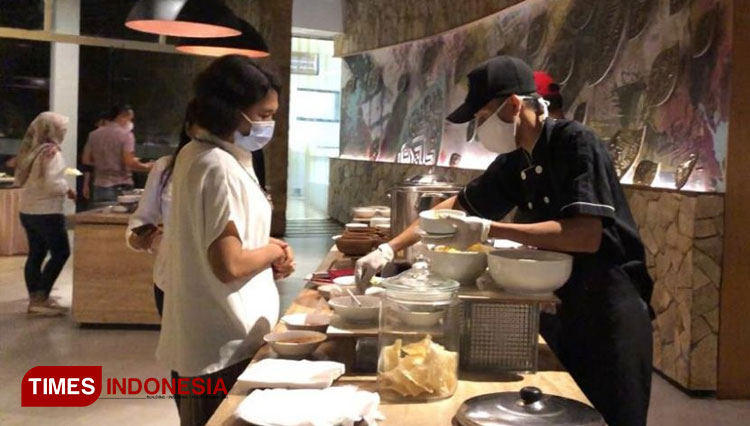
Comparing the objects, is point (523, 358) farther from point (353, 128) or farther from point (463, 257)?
point (353, 128)

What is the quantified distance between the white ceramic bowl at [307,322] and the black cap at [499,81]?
29.2 inches

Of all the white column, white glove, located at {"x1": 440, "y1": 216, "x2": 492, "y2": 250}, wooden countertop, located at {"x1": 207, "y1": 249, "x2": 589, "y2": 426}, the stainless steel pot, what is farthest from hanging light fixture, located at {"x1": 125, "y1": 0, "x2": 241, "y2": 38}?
the white column

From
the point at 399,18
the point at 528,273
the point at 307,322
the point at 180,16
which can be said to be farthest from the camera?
the point at 399,18

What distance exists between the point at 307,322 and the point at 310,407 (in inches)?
25.6

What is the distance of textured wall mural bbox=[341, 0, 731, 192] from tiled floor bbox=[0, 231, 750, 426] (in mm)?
1285

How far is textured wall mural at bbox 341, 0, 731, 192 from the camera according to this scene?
4.25m

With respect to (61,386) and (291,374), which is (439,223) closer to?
(291,374)

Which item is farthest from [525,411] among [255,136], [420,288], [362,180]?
[362,180]

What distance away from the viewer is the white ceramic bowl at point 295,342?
1775mm

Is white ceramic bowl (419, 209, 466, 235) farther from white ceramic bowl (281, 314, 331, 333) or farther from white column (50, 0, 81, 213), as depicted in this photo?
white column (50, 0, 81, 213)

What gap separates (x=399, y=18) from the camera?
1003cm

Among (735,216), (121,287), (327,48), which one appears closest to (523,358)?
(735,216)

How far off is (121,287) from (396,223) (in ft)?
9.74

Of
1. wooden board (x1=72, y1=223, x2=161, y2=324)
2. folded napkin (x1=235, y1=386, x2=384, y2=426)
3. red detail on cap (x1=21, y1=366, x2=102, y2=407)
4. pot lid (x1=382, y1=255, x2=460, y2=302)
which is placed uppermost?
pot lid (x1=382, y1=255, x2=460, y2=302)
